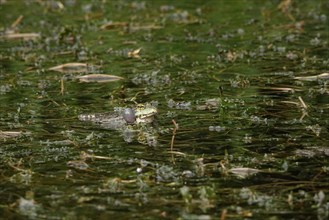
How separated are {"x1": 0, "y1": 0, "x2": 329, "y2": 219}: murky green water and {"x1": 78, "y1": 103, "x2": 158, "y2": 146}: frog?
0.06m

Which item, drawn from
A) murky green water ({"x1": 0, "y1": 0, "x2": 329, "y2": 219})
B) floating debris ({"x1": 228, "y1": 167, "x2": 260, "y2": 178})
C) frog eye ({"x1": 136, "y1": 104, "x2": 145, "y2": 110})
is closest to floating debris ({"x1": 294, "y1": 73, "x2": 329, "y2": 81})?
murky green water ({"x1": 0, "y1": 0, "x2": 329, "y2": 219})

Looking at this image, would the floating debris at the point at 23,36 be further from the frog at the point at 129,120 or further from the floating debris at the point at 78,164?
the floating debris at the point at 78,164

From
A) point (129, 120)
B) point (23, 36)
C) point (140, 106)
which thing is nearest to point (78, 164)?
point (129, 120)

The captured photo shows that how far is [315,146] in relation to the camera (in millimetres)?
4945

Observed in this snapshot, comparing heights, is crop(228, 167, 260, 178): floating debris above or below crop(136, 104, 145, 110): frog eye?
below

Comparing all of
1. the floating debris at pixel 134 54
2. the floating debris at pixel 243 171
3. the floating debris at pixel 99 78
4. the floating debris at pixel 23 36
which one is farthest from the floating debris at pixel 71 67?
the floating debris at pixel 243 171

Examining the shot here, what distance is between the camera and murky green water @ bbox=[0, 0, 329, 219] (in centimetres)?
411

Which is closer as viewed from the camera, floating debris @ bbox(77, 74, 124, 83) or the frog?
the frog

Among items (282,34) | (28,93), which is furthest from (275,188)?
(282,34)

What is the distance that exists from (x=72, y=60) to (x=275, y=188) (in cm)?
436

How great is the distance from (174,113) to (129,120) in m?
0.42

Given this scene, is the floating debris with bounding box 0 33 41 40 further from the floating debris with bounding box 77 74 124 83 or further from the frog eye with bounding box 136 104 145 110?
the frog eye with bounding box 136 104 145 110

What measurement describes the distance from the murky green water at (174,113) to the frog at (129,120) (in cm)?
6

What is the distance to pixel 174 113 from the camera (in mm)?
5926
